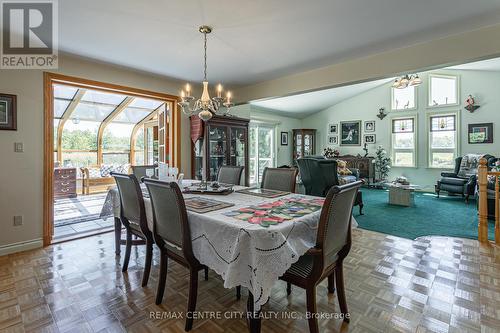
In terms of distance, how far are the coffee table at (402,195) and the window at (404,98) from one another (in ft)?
10.7

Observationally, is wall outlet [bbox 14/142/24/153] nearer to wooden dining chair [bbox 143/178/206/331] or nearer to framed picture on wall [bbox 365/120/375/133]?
wooden dining chair [bbox 143/178/206/331]

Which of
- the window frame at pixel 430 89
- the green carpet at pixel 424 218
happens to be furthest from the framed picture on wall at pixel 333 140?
the green carpet at pixel 424 218

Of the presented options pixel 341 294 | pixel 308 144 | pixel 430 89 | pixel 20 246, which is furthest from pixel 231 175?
pixel 430 89

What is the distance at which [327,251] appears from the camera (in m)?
1.42

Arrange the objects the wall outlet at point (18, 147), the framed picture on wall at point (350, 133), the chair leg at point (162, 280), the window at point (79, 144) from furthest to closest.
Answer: the framed picture on wall at point (350, 133) < the window at point (79, 144) < the wall outlet at point (18, 147) < the chair leg at point (162, 280)

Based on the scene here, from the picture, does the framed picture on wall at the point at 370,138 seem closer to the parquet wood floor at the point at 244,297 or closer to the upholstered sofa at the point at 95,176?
the parquet wood floor at the point at 244,297

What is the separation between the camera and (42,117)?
2.96 meters

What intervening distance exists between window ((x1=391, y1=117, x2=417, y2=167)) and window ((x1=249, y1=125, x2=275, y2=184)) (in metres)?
3.66

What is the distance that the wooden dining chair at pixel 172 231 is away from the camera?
5.17 ft

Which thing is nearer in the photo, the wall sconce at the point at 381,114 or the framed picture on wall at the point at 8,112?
the framed picture on wall at the point at 8,112

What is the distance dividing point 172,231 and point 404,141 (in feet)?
25.3

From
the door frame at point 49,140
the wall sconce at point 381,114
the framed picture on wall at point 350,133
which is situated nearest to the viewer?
the door frame at point 49,140

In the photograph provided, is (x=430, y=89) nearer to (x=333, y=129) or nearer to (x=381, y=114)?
(x=381, y=114)

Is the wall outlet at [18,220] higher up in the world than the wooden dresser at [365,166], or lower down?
lower down
